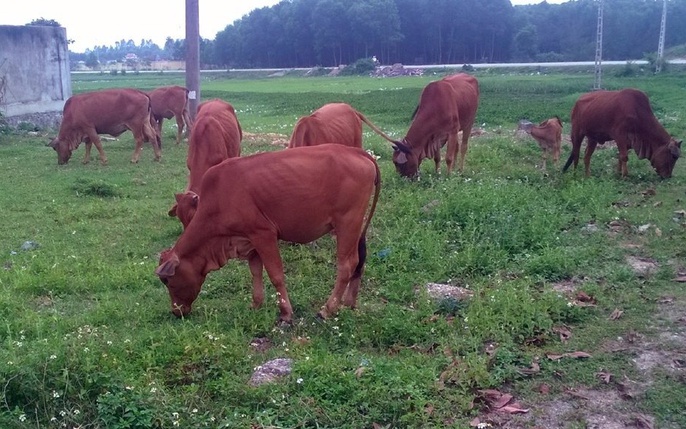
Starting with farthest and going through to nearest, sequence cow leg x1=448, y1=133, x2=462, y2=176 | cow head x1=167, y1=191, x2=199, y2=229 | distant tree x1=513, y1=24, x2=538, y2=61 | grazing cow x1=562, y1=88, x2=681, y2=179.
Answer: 1. distant tree x1=513, y1=24, x2=538, y2=61
2. cow leg x1=448, y1=133, x2=462, y2=176
3. grazing cow x1=562, y1=88, x2=681, y2=179
4. cow head x1=167, y1=191, x2=199, y2=229

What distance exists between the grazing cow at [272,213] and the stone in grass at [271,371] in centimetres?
100

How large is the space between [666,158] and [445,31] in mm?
61899

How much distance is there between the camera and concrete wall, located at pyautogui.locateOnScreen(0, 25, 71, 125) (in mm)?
20906

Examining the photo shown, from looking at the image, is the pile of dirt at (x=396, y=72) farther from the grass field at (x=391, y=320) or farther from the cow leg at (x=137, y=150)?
the grass field at (x=391, y=320)

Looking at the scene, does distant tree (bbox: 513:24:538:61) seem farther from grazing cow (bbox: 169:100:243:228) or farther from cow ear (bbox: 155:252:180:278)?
cow ear (bbox: 155:252:180:278)

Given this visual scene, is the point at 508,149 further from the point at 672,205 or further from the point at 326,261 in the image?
the point at 326,261

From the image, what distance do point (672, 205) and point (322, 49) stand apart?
67002 millimetres

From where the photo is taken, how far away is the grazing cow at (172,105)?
19.6 metres

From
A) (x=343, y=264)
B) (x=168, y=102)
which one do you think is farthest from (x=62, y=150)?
(x=343, y=264)

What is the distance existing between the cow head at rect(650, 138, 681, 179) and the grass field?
0.45 meters

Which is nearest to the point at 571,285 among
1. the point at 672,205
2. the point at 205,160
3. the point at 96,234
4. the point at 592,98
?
the point at 672,205

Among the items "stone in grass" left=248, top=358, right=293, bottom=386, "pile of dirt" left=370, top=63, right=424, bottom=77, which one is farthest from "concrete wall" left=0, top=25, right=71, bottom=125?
"pile of dirt" left=370, top=63, right=424, bottom=77

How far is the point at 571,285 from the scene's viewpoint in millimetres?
7574

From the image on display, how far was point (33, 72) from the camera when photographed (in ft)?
71.4
